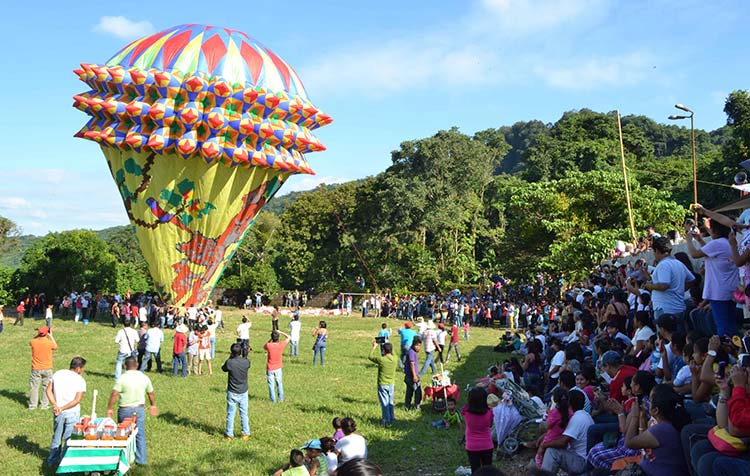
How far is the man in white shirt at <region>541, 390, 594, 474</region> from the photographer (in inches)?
257

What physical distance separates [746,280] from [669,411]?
1.99 m

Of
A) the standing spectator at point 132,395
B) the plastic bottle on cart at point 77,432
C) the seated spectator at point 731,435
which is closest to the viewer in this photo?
the seated spectator at point 731,435

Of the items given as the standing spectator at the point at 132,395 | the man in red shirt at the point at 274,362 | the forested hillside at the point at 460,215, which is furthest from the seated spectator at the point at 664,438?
the forested hillside at the point at 460,215

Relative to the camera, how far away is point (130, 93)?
Result: 22.0 meters

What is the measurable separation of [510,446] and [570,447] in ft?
6.49

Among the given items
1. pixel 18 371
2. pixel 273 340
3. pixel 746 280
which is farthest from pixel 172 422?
pixel 746 280

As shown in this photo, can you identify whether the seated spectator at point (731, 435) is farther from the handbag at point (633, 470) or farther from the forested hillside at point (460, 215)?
the forested hillside at point (460, 215)

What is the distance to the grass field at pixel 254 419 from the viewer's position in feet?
27.7

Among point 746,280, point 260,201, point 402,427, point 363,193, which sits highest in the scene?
point 363,193

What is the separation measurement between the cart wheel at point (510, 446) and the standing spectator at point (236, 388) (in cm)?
377

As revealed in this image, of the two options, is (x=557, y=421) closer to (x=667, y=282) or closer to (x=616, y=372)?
(x=616, y=372)

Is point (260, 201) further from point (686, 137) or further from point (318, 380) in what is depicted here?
point (686, 137)

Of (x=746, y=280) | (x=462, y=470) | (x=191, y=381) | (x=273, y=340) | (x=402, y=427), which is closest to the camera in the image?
(x=746, y=280)

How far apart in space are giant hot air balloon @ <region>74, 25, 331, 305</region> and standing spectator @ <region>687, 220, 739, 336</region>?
1765 centimetres
